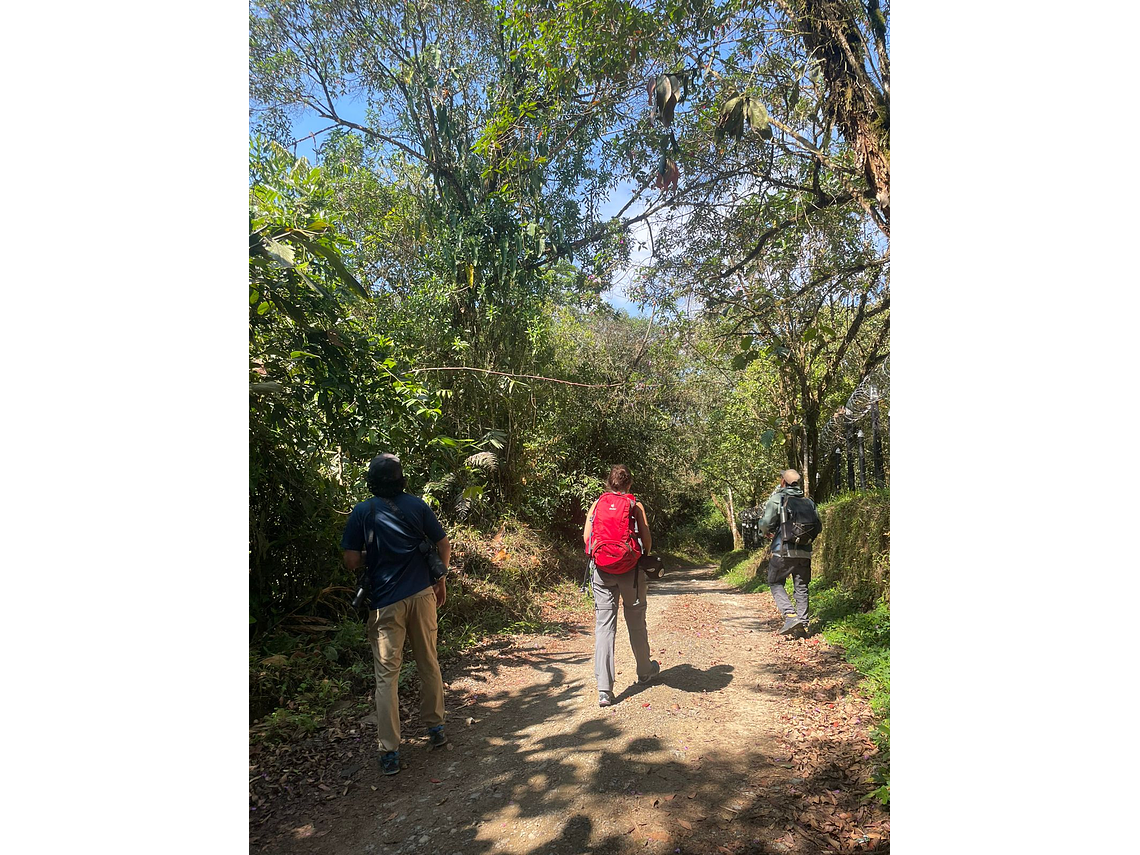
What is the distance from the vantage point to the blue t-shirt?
3869 millimetres

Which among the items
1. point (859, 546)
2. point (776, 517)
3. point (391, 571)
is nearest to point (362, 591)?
point (391, 571)

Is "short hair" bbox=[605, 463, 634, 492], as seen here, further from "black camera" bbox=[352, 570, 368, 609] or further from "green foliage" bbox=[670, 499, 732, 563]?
"green foliage" bbox=[670, 499, 732, 563]

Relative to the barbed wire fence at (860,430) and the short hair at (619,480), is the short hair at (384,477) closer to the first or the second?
the short hair at (619,480)

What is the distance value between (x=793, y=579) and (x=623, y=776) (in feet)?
13.7

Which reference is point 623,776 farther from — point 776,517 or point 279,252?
point 776,517

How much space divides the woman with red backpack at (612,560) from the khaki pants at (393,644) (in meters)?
1.42

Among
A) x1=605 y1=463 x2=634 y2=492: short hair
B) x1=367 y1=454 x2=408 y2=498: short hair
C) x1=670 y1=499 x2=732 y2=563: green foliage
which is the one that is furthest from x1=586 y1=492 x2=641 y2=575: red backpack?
x1=670 y1=499 x2=732 y2=563: green foliage

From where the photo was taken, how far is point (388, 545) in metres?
3.87

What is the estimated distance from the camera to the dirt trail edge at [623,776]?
2994mm
